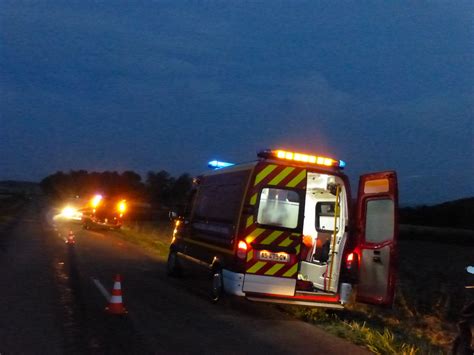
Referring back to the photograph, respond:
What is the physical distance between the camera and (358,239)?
9305 millimetres

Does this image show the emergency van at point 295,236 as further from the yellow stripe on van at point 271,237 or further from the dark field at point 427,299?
the dark field at point 427,299

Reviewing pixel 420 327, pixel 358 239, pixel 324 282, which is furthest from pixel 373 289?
pixel 420 327

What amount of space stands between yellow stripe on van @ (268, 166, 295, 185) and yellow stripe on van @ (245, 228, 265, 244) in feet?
2.52

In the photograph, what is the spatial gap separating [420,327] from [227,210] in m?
3.93

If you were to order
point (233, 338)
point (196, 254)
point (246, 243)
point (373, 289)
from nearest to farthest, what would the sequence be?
1. point (233, 338)
2. point (373, 289)
3. point (246, 243)
4. point (196, 254)

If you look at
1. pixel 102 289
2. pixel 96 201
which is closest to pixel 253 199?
pixel 102 289

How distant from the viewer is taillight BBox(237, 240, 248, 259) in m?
9.38

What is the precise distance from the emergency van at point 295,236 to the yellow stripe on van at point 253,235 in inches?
0.6

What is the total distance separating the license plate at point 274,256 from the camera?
30.9ft

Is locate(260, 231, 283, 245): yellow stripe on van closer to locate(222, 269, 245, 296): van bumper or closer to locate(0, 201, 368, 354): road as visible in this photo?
locate(222, 269, 245, 296): van bumper

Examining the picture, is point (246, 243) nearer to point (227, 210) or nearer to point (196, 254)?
point (227, 210)

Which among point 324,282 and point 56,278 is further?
point 56,278

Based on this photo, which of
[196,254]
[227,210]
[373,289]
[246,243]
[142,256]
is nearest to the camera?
[373,289]

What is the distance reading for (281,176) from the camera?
9.55 m
